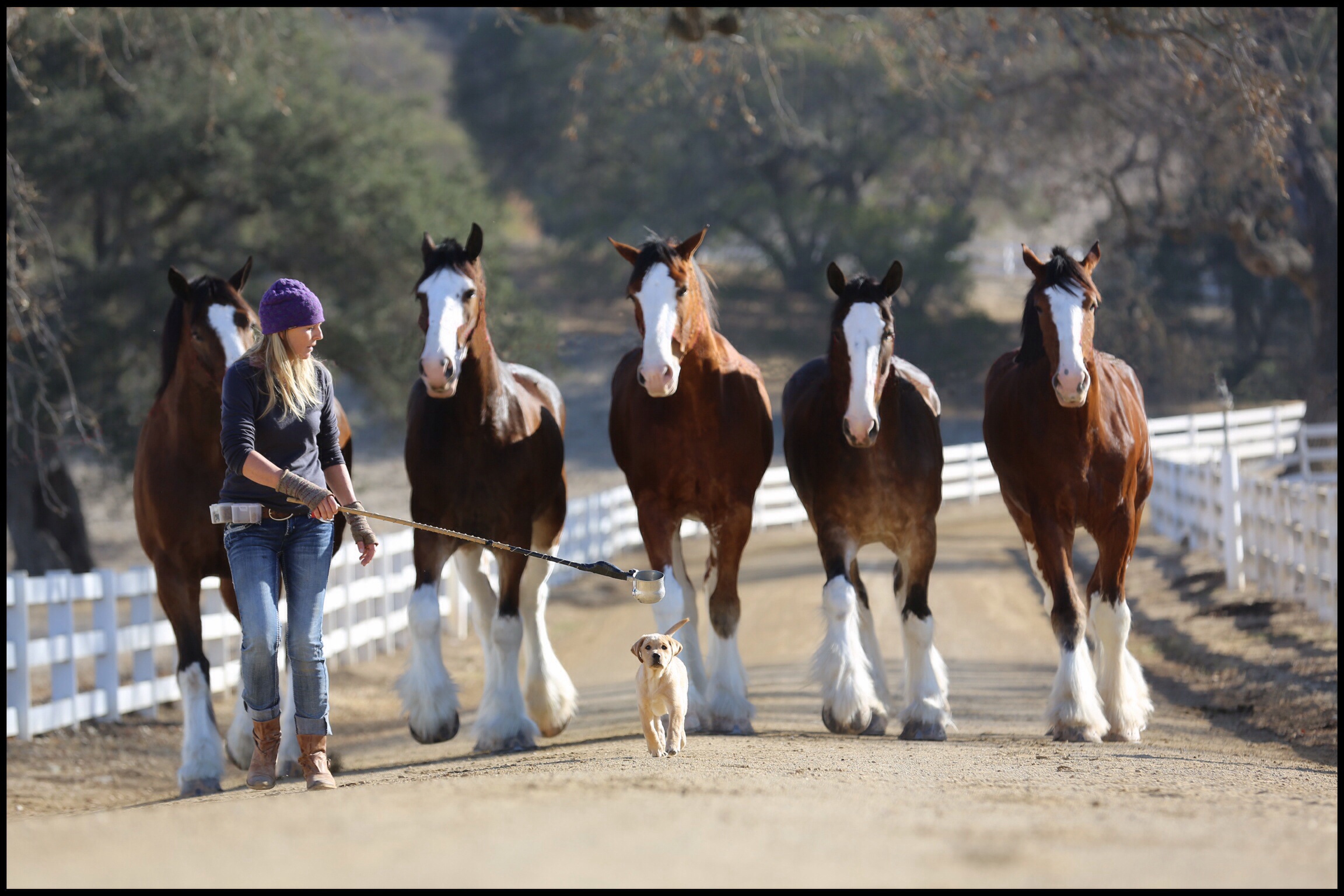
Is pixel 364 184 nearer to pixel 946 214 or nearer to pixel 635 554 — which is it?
pixel 635 554

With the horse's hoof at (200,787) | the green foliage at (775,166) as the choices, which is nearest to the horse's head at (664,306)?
the horse's hoof at (200,787)

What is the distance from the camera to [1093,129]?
24.1 meters

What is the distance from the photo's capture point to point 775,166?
115ft

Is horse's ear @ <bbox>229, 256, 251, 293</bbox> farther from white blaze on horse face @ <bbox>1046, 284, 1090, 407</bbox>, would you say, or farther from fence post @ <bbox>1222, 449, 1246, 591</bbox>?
fence post @ <bbox>1222, 449, 1246, 591</bbox>

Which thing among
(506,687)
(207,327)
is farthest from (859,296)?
(207,327)

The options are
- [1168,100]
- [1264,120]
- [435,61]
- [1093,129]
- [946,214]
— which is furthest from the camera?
[435,61]

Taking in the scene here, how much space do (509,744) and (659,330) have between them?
232 cm

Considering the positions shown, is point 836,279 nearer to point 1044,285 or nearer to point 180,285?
point 1044,285

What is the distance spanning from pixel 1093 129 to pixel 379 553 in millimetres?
17492

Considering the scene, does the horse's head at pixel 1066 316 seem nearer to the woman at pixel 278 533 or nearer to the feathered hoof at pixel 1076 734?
the feathered hoof at pixel 1076 734

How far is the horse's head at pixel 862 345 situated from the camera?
6.41 meters

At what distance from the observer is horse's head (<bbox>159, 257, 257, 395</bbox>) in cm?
635

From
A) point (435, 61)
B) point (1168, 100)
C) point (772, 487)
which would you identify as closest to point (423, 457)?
point (772, 487)

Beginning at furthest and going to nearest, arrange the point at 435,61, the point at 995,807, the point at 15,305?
the point at 435,61 → the point at 15,305 → the point at 995,807
